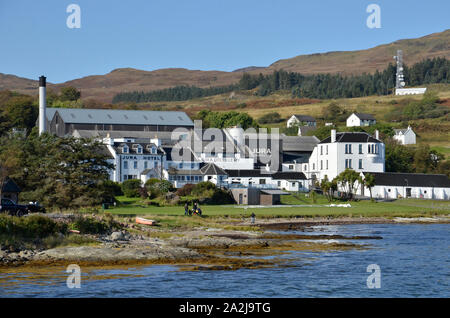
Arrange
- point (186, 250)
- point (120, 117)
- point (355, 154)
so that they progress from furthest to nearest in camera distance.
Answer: point (120, 117), point (355, 154), point (186, 250)

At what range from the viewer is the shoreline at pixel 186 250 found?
37.6 metres

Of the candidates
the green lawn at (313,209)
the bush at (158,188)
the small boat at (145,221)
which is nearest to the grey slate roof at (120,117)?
the bush at (158,188)

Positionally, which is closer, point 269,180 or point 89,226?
point 89,226

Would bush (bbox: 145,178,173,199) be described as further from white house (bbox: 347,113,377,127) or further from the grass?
white house (bbox: 347,113,377,127)

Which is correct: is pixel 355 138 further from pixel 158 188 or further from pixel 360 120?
pixel 360 120

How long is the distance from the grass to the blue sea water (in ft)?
67.8

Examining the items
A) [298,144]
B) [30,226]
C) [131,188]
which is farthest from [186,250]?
[298,144]

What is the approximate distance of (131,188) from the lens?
305 feet

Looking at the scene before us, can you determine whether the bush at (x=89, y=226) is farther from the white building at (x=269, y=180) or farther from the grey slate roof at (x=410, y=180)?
the grey slate roof at (x=410, y=180)

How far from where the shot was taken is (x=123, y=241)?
44062 mm

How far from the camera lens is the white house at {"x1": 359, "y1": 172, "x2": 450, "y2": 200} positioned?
331 ft

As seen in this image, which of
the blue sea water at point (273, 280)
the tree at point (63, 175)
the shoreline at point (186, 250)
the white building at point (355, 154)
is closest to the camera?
the blue sea water at point (273, 280)

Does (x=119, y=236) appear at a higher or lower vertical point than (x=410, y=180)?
lower

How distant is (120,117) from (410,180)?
202ft
